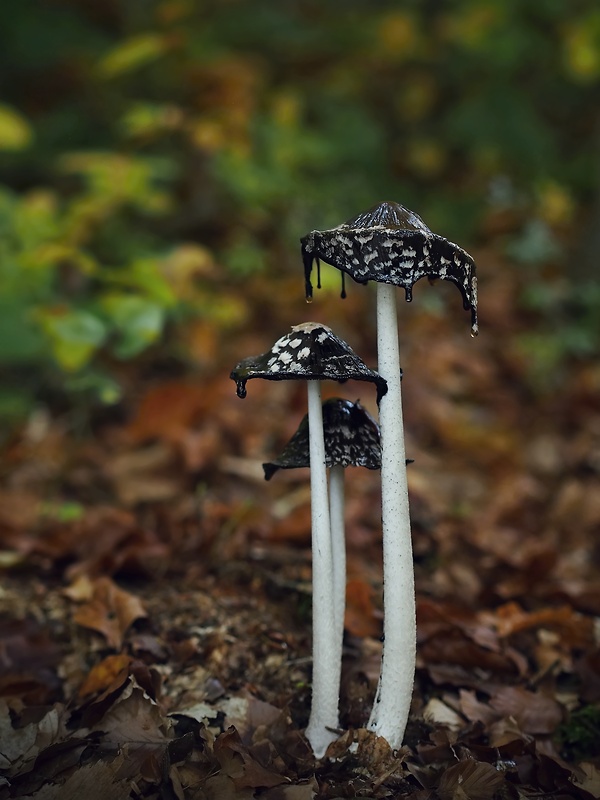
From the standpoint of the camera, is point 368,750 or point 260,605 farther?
point 260,605

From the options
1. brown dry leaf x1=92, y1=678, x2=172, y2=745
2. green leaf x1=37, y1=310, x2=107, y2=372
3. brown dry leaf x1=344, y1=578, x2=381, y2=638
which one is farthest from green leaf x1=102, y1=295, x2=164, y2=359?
brown dry leaf x1=92, y1=678, x2=172, y2=745

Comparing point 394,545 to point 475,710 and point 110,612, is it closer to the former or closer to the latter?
point 475,710

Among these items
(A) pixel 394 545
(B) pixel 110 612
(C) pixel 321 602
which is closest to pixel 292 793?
(C) pixel 321 602

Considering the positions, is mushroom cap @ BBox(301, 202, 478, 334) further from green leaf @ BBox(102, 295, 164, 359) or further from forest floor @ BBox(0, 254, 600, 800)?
green leaf @ BBox(102, 295, 164, 359)

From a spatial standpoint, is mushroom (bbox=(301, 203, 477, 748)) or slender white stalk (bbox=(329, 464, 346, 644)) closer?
mushroom (bbox=(301, 203, 477, 748))

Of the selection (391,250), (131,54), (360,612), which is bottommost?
(360,612)

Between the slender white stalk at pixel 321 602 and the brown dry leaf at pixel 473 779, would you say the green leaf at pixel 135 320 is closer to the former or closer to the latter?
the slender white stalk at pixel 321 602

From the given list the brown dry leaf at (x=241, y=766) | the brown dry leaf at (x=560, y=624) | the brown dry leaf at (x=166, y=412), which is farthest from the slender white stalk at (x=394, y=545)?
the brown dry leaf at (x=166, y=412)
